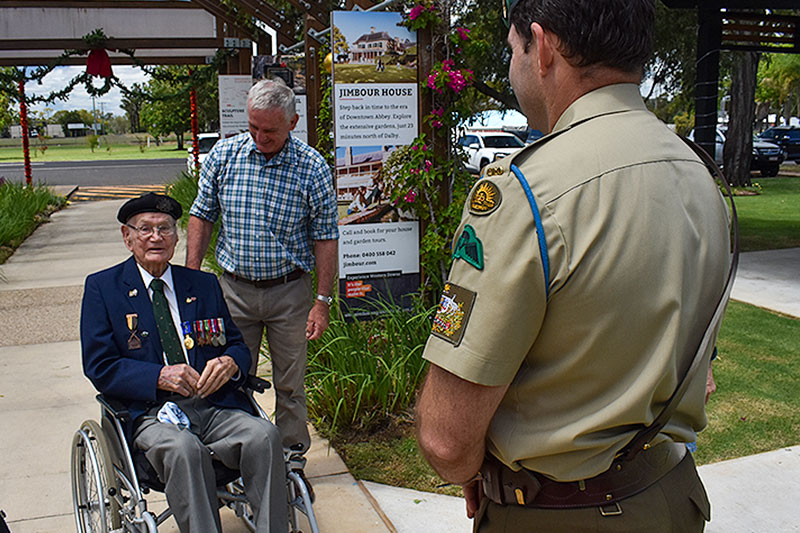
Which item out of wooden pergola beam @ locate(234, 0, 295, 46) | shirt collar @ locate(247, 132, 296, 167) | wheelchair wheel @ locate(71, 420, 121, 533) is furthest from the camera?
wooden pergola beam @ locate(234, 0, 295, 46)

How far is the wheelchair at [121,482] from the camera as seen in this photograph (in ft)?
9.17

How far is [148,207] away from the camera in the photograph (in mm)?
3221

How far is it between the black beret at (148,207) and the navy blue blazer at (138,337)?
0.20 m

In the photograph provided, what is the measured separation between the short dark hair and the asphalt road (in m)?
24.5

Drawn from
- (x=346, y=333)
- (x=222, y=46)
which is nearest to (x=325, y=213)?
(x=346, y=333)

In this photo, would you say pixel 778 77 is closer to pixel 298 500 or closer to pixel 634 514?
pixel 298 500

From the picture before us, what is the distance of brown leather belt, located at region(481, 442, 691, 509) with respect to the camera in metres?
1.48

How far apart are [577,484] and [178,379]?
6.35 feet

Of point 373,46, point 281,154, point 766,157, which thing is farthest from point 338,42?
point 766,157

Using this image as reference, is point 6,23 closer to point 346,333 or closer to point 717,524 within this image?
point 346,333

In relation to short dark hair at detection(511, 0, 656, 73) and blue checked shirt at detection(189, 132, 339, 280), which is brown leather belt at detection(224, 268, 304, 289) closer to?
blue checked shirt at detection(189, 132, 339, 280)

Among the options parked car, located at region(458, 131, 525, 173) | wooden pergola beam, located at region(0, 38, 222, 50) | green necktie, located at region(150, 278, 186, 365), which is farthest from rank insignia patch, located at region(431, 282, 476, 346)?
parked car, located at region(458, 131, 525, 173)

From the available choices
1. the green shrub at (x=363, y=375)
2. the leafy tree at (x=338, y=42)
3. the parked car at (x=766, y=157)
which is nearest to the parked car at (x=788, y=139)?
the parked car at (x=766, y=157)

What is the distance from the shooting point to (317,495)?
3822mm
